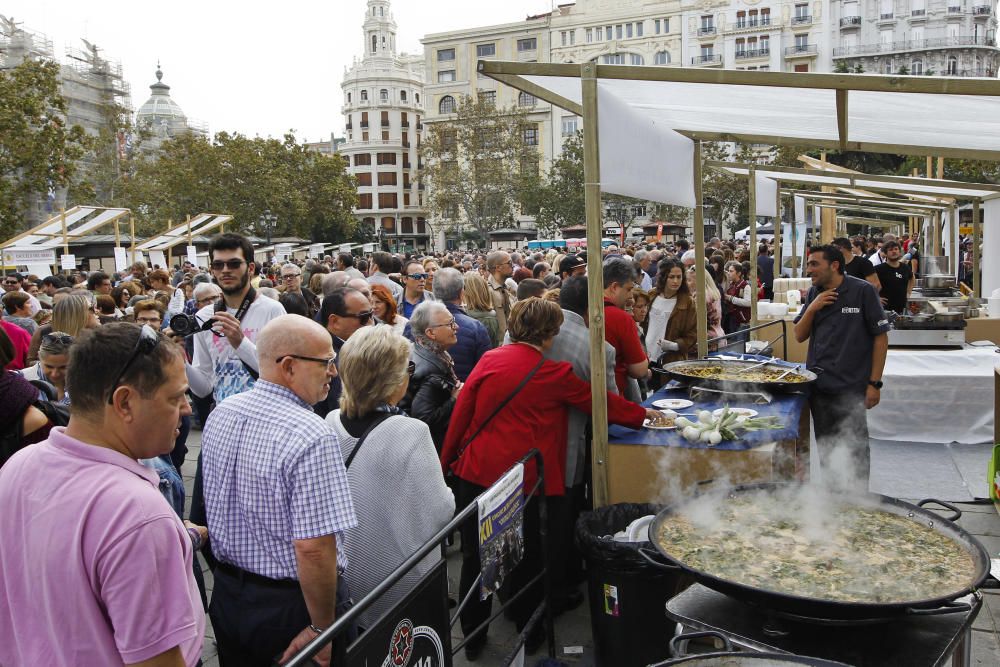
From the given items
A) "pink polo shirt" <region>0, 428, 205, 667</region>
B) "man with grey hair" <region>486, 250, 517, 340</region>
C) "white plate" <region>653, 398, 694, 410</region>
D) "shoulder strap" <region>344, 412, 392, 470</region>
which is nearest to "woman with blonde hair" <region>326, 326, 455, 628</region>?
"shoulder strap" <region>344, 412, 392, 470</region>

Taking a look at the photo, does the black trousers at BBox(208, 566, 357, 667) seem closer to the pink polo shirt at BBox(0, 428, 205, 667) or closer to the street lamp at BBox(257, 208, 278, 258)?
the pink polo shirt at BBox(0, 428, 205, 667)

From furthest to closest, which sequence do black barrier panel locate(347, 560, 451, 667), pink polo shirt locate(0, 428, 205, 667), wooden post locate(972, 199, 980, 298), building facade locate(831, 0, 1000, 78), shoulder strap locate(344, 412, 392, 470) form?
1. building facade locate(831, 0, 1000, 78)
2. wooden post locate(972, 199, 980, 298)
3. shoulder strap locate(344, 412, 392, 470)
4. black barrier panel locate(347, 560, 451, 667)
5. pink polo shirt locate(0, 428, 205, 667)

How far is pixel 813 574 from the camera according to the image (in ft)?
9.08

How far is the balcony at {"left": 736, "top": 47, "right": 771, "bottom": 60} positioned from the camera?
71438mm

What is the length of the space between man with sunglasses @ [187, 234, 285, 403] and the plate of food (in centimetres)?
244

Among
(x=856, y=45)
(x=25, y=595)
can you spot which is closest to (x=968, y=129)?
(x=25, y=595)

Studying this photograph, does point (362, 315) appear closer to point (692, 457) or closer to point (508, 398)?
point (508, 398)

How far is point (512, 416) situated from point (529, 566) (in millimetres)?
918

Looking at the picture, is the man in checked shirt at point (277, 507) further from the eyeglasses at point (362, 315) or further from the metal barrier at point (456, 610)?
the eyeglasses at point (362, 315)

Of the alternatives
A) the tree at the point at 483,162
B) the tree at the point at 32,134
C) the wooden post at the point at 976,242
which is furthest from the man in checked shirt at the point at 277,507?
the tree at the point at 483,162

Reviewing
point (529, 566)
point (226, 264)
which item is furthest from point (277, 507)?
point (226, 264)

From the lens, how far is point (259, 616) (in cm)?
240

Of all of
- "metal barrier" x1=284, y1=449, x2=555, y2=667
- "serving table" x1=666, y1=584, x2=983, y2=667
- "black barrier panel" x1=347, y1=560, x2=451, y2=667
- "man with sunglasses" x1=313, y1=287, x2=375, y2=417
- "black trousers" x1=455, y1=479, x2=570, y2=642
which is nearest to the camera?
"metal barrier" x1=284, y1=449, x2=555, y2=667

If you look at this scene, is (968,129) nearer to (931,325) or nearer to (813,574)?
(813,574)
